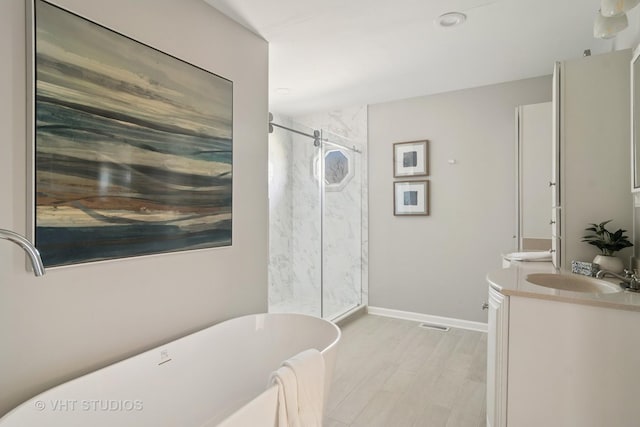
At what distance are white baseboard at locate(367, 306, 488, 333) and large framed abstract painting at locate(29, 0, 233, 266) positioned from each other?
100 inches

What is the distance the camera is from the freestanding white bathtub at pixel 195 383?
51.4 inches

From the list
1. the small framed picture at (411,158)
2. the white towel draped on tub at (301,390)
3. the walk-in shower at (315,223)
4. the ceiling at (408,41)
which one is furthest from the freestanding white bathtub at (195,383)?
the small framed picture at (411,158)

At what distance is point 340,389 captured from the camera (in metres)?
2.49

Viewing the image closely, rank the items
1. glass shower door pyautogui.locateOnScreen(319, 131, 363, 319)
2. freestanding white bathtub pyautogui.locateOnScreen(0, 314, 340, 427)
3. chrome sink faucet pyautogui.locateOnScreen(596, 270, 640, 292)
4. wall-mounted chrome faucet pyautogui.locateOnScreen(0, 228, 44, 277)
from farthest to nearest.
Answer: glass shower door pyautogui.locateOnScreen(319, 131, 363, 319) < chrome sink faucet pyautogui.locateOnScreen(596, 270, 640, 292) < freestanding white bathtub pyautogui.locateOnScreen(0, 314, 340, 427) < wall-mounted chrome faucet pyautogui.locateOnScreen(0, 228, 44, 277)

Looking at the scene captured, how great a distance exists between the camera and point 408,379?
104 inches

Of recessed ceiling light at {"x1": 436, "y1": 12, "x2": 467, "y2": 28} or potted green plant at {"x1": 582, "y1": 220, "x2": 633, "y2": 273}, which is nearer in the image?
potted green plant at {"x1": 582, "y1": 220, "x2": 633, "y2": 273}

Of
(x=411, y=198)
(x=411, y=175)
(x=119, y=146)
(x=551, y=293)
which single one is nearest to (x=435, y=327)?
(x=411, y=198)

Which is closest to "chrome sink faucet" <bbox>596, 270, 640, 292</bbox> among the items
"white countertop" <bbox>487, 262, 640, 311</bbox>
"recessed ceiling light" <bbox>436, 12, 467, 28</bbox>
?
"white countertop" <bbox>487, 262, 640, 311</bbox>

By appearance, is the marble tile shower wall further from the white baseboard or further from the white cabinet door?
the white cabinet door

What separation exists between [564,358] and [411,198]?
2557 millimetres

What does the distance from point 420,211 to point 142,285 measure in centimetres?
295

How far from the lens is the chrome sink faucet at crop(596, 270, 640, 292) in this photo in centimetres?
164

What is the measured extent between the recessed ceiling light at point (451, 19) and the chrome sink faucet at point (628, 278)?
5.67 feet

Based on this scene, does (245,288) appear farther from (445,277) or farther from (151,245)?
(445,277)
